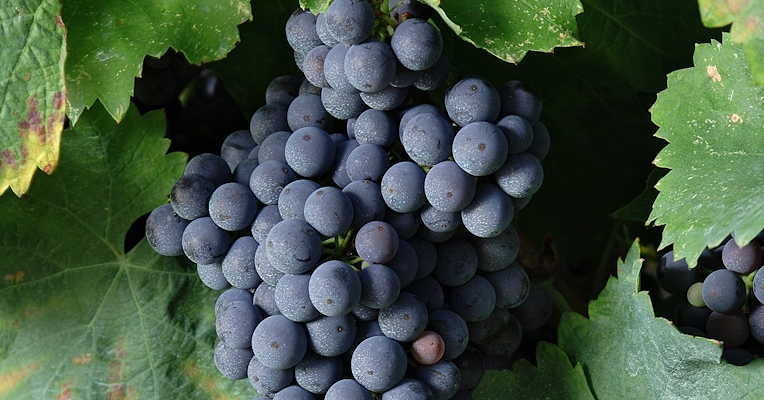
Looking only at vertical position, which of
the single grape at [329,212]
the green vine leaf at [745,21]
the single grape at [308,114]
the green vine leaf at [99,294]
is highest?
the green vine leaf at [745,21]

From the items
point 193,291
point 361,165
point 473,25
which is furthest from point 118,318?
point 473,25

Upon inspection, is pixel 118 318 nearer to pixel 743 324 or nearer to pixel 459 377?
pixel 459 377

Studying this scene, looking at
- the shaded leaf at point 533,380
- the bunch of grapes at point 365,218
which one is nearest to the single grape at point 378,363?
the bunch of grapes at point 365,218

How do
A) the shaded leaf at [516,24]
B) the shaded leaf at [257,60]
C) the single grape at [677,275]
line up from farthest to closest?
the shaded leaf at [257,60]
the single grape at [677,275]
the shaded leaf at [516,24]

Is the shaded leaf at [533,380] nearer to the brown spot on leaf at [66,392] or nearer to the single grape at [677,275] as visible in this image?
the single grape at [677,275]

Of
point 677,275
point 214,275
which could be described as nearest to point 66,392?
point 214,275

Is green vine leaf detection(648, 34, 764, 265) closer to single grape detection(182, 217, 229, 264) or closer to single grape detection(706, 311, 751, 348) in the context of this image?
single grape detection(706, 311, 751, 348)

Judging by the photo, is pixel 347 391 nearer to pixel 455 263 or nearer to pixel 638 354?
pixel 455 263
